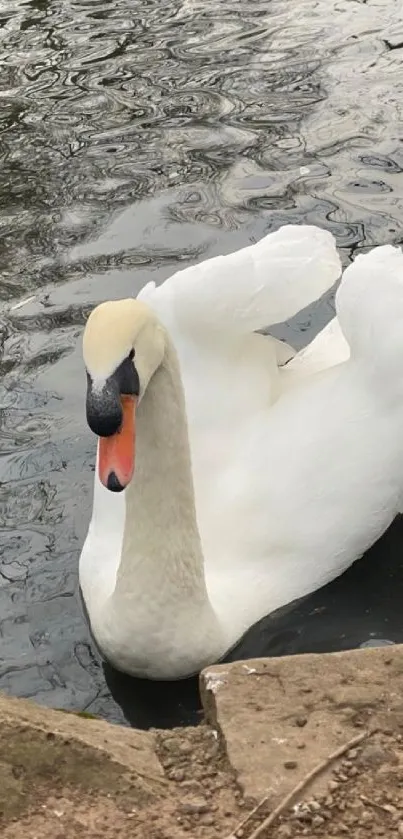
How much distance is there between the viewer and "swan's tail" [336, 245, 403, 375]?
5.74m

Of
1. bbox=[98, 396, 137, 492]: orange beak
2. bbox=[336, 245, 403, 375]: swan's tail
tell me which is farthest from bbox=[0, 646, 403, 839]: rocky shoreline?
bbox=[336, 245, 403, 375]: swan's tail

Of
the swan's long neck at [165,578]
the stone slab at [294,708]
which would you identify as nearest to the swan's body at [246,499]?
the swan's long neck at [165,578]

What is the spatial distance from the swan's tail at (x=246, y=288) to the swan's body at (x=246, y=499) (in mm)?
174

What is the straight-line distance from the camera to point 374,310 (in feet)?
19.0

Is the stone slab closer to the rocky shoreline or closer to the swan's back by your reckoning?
the rocky shoreline

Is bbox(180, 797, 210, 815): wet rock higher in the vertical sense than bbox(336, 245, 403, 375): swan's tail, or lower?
higher

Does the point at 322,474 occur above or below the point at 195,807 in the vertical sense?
below

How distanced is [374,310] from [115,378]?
6.17 feet

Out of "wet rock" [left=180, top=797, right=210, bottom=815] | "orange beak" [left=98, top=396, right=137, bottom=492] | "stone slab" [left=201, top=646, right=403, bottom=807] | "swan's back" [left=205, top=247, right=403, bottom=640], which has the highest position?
"orange beak" [left=98, top=396, right=137, bottom=492]

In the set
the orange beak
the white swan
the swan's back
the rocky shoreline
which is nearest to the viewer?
the rocky shoreline

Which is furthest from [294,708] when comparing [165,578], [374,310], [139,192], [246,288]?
[139,192]

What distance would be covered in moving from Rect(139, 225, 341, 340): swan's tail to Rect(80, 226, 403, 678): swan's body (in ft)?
0.57

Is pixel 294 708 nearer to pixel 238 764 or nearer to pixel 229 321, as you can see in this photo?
pixel 238 764

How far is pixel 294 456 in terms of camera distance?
5.73 meters
